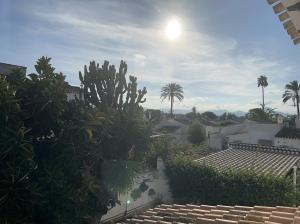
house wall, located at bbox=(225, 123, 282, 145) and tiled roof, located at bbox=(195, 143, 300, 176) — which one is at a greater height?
house wall, located at bbox=(225, 123, 282, 145)

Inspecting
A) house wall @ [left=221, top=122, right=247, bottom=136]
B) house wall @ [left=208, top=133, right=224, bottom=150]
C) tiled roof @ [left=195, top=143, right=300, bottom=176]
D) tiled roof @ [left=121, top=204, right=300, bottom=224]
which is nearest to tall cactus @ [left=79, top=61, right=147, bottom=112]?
tiled roof @ [left=121, top=204, right=300, bottom=224]

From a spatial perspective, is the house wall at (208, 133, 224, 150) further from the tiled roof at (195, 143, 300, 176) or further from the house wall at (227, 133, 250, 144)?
the tiled roof at (195, 143, 300, 176)

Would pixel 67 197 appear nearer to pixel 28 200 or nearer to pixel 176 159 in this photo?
pixel 28 200

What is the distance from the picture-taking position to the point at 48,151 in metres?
10.2

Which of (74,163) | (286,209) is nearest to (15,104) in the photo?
(74,163)

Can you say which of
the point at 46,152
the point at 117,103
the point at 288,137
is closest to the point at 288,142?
the point at 288,137

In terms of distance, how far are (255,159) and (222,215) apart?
15366 mm

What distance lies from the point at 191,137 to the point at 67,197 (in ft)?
113

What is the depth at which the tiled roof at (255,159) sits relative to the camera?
18.3 m

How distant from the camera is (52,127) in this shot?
10258 millimetres

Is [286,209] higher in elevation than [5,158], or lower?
lower

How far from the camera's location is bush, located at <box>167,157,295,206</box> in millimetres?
15648

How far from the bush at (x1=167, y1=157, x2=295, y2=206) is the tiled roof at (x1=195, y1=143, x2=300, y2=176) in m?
0.84

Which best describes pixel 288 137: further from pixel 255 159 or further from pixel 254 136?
pixel 255 159
